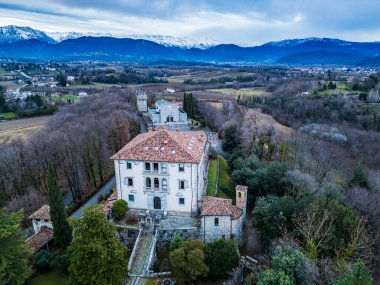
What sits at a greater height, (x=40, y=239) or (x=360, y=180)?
(x=360, y=180)

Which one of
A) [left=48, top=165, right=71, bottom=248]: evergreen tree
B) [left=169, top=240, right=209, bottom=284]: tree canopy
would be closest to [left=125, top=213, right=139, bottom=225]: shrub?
[left=48, top=165, right=71, bottom=248]: evergreen tree

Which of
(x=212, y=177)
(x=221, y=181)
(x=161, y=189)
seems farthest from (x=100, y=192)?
(x=221, y=181)

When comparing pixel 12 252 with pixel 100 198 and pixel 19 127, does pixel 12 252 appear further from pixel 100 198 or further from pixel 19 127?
pixel 19 127

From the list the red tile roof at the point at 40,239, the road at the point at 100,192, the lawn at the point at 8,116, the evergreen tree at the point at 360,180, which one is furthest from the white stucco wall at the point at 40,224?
the lawn at the point at 8,116

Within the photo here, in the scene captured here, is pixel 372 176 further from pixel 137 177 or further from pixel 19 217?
pixel 19 217

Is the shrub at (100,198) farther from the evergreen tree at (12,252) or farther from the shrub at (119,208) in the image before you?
the evergreen tree at (12,252)

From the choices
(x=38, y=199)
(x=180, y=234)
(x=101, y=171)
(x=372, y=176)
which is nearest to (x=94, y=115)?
(x=101, y=171)

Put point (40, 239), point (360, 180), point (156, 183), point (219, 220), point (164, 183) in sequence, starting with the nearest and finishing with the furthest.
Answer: point (40, 239)
point (219, 220)
point (164, 183)
point (156, 183)
point (360, 180)
